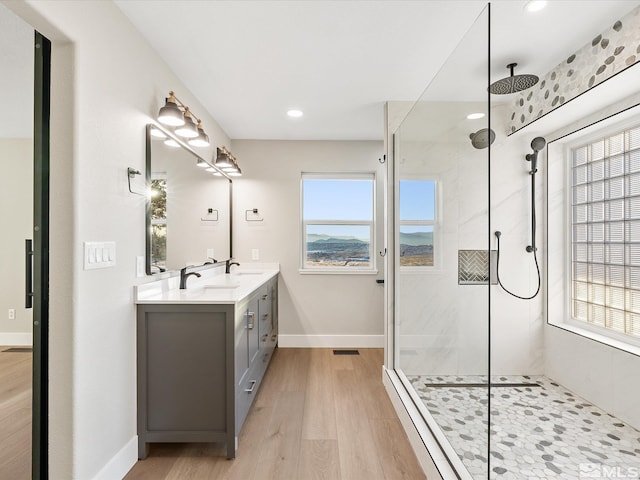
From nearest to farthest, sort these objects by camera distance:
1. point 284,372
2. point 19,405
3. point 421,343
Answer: point 19,405, point 421,343, point 284,372

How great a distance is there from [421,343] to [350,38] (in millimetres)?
1995

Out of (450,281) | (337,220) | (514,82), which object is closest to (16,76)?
(450,281)

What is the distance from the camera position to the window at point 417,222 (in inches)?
78.3

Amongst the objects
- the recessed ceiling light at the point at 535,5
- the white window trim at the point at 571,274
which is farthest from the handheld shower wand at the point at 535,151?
the recessed ceiling light at the point at 535,5

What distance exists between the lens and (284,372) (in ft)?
9.95

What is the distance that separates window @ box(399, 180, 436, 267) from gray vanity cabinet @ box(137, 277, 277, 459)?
127cm

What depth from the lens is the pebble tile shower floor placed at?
1452 mm

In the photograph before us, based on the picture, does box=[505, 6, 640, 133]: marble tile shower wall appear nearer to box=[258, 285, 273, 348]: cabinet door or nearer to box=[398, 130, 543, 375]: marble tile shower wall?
box=[398, 130, 543, 375]: marble tile shower wall

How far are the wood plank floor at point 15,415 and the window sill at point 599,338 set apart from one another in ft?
10.2

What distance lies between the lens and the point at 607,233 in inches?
80.9

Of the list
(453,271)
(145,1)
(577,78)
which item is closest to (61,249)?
(145,1)

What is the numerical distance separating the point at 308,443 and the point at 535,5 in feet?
9.01

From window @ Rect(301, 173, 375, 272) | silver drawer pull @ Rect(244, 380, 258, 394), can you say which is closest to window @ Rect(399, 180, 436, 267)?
window @ Rect(301, 173, 375, 272)

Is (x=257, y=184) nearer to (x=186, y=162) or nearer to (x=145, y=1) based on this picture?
(x=186, y=162)
